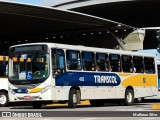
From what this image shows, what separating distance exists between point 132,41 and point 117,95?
60.8ft

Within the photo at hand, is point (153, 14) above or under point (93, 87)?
above

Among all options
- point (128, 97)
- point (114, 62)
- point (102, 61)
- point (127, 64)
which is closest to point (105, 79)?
point (102, 61)

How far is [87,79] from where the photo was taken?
23.3 metres

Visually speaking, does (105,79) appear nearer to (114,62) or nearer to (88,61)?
(114,62)

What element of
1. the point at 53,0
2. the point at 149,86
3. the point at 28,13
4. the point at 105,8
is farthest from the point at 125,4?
the point at 149,86

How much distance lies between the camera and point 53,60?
21.5 meters

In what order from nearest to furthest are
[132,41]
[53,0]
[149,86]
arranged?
[149,86], [132,41], [53,0]

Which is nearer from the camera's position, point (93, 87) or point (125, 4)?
point (93, 87)

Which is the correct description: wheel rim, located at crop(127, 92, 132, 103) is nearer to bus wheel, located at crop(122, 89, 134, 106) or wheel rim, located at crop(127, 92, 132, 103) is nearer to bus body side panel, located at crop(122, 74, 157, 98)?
bus wheel, located at crop(122, 89, 134, 106)

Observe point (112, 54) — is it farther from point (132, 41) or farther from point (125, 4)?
point (125, 4)

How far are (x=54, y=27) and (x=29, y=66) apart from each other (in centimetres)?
2512

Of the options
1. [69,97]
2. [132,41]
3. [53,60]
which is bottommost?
[69,97]

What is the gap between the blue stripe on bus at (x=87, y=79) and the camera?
2184 cm

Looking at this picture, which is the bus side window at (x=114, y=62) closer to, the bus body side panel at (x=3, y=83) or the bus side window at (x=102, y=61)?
the bus side window at (x=102, y=61)
